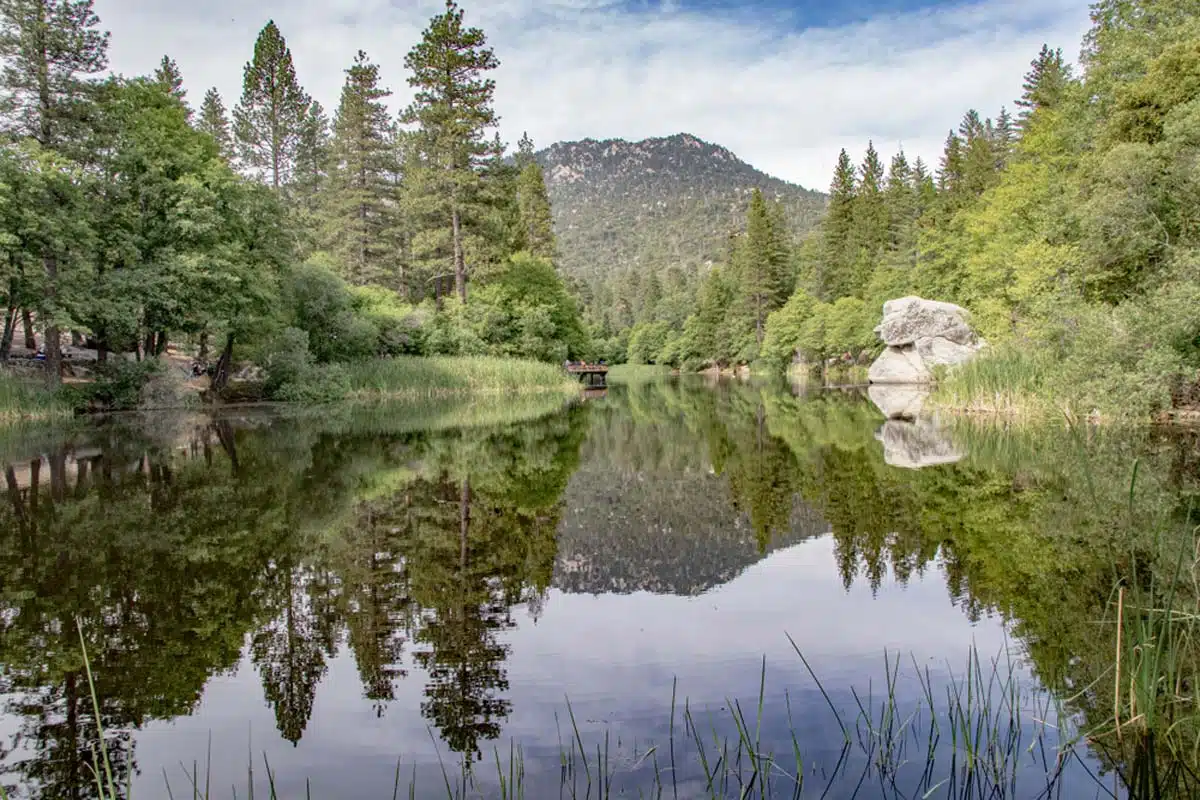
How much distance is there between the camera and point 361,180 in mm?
40594

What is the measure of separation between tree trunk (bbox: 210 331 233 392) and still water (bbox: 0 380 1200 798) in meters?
15.9

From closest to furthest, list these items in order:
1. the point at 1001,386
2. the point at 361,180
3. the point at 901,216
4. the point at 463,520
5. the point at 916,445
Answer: the point at 463,520, the point at 916,445, the point at 1001,386, the point at 361,180, the point at 901,216

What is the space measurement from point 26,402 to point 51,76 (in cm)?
943

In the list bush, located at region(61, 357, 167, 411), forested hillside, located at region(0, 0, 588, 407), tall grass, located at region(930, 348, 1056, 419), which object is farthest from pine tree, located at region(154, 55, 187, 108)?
tall grass, located at region(930, 348, 1056, 419)

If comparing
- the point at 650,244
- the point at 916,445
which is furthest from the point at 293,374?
the point at 650,244

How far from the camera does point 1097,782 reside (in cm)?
308

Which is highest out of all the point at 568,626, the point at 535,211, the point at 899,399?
the point at 535,211

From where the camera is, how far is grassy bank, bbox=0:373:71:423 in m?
19.1

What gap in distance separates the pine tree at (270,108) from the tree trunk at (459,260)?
Answer: 11.7 metres

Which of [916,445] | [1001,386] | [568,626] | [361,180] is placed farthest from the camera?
[361,180]

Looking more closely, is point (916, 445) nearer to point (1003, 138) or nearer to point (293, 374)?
point (293, 374)

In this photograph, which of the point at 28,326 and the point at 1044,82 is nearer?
the point at 28,326

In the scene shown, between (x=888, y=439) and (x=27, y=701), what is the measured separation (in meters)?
14.6

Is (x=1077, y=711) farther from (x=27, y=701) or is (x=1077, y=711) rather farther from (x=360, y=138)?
(x=360, y=138)
